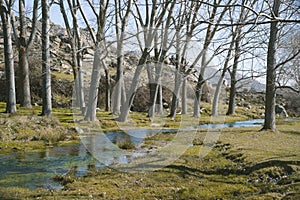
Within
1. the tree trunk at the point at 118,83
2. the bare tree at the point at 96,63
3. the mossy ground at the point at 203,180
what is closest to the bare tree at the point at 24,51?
the bare tree at the point at 96,63

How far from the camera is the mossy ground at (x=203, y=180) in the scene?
8367 millimetres

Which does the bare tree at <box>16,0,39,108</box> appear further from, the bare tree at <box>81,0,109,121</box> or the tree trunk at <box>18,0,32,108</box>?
the bare tree at <box>81,0,109,121</box>

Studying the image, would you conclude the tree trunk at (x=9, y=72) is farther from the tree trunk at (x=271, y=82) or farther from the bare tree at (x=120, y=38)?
the tree trunk at (x=271, y=82)

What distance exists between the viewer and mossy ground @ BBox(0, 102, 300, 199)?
8.37 m

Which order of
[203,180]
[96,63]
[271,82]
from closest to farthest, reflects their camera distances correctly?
[203,180] < [271,82] < [96,63]

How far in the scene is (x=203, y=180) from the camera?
396 inches

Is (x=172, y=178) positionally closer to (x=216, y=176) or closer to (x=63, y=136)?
(x=216, y=176)

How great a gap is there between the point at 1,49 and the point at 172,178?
47.6m

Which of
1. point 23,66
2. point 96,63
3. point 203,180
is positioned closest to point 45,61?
point 96,63

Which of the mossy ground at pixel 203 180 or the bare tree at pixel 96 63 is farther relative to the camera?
the bare tree at pixel 96 63

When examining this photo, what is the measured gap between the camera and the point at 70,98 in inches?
1636

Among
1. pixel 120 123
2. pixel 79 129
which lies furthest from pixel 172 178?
pixel 120 123

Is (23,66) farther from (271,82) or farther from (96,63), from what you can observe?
(271,82)

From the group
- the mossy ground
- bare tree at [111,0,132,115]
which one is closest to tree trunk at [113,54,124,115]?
bare tree at [111,0,132,115]
